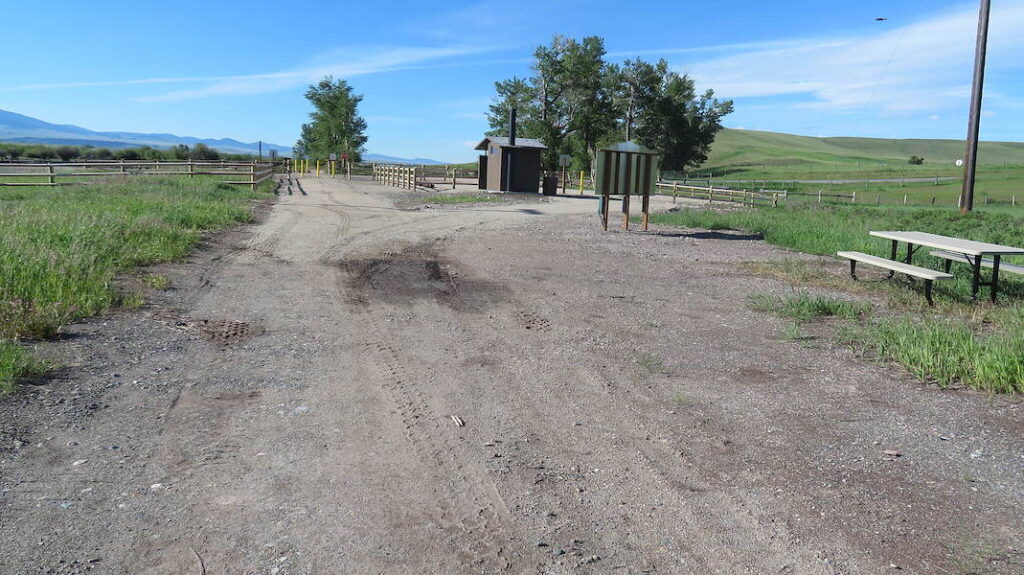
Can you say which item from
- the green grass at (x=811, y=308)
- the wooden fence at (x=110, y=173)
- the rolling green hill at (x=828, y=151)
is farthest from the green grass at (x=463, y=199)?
the rolling green hill at (x=828, y=151)

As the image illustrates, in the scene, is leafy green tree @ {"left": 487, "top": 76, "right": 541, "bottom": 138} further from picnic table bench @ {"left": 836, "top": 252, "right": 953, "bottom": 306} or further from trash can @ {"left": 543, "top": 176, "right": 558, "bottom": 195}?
picnic table bench @ {"left": 836, "top": 252, "right": 953, "bottom": 306}

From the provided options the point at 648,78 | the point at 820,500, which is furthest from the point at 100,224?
the point at 648,78

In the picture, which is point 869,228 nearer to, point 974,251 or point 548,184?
point 974,251

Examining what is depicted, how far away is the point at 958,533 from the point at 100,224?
12.4m

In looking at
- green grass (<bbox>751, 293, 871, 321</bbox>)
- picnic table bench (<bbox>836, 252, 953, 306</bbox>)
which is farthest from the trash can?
green grass (<bbox>751, 293, 871, 321</bbox>)

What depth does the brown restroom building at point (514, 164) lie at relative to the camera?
114ft

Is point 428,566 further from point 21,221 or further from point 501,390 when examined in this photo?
point 21,221

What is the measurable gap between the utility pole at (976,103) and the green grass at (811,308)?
14174 millimetres

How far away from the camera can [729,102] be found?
263 ft

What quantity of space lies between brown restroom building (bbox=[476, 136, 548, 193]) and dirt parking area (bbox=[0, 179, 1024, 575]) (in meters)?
26.7

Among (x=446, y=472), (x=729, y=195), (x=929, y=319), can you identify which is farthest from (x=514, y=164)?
(x=446, y=472)

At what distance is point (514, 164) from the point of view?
34938 millimetres

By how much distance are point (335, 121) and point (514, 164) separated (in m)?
52.4

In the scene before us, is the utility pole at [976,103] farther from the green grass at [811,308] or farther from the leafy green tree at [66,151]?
the leafy green tree at [66,151]
